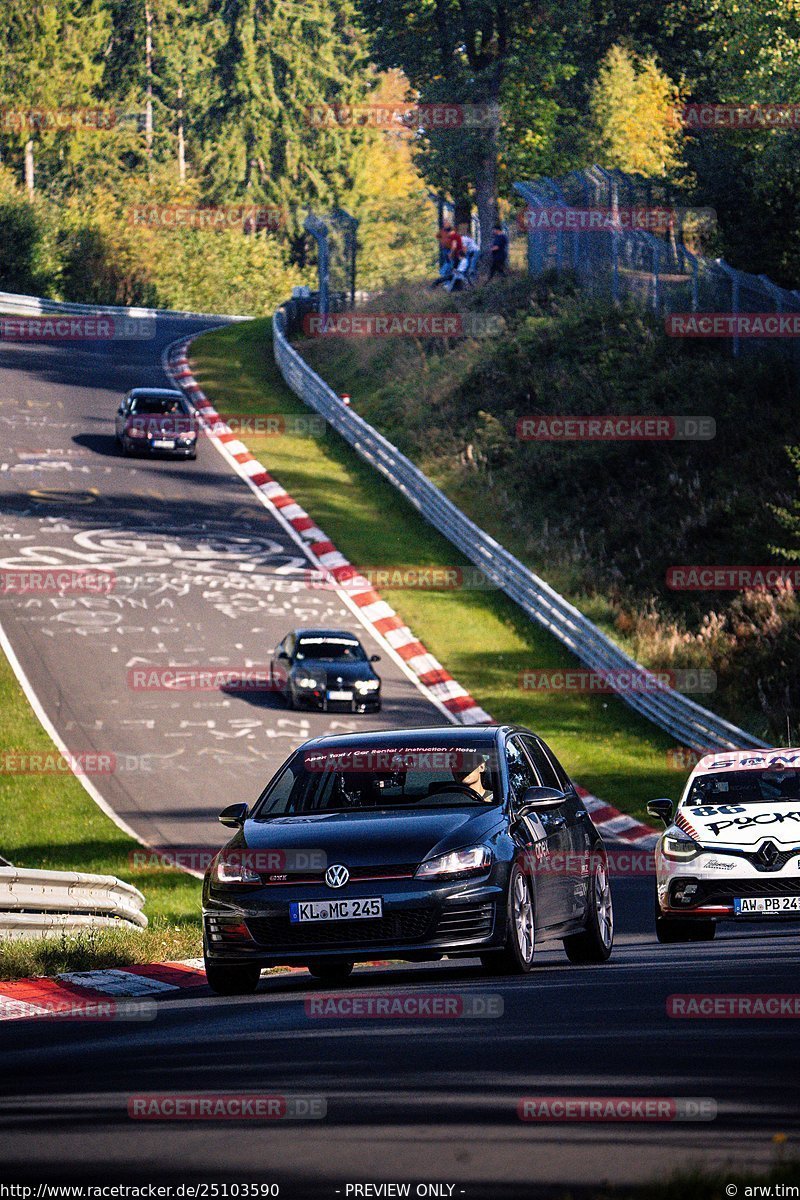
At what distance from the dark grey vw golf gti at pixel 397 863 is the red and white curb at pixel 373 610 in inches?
486

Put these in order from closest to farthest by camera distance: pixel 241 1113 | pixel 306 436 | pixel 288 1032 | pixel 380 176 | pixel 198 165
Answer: pixel 241 1113 < pixel 288 1032 < pixel 306 436 < pixel 198 165 < pixel 380 176

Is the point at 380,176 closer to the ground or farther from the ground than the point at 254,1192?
farther from the ground

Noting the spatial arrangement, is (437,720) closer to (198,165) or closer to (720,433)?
(720,433)

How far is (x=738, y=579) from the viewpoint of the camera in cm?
3384

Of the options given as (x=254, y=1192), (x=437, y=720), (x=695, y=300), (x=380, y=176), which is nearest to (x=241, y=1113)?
(x=254, y=1192)

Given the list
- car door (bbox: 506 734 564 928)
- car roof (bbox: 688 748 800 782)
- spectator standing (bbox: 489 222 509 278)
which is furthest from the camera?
spectator standing (bbox: 489 222 509 278)

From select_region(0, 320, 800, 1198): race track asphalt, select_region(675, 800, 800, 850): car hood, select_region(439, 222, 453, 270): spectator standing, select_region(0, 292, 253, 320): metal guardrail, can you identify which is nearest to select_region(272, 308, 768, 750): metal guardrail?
select_region(0, 320, 800, 1198): race track asphalt

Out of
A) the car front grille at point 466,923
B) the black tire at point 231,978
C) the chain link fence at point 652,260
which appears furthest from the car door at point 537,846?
the chain link fence at point 652,260

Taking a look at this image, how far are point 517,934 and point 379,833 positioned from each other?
3.35 feet

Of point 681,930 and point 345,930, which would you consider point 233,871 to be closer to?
point 345,930

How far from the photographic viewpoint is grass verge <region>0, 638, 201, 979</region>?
1298cm

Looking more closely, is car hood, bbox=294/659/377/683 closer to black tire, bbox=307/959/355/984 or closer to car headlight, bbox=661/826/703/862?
car headlight, bbox=661/826/703/862

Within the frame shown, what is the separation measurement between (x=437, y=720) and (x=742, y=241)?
22131 millimetres

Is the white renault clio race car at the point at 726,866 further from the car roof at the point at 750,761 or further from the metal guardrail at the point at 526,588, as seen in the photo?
the metal guardrail at the point at 526,588
